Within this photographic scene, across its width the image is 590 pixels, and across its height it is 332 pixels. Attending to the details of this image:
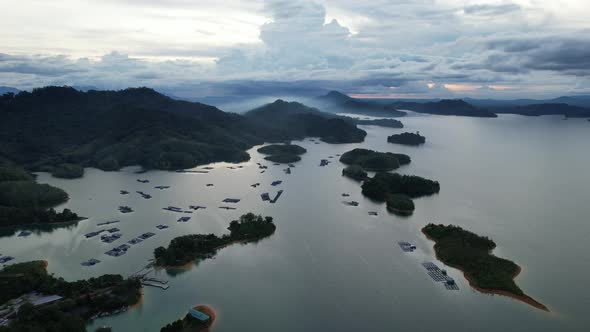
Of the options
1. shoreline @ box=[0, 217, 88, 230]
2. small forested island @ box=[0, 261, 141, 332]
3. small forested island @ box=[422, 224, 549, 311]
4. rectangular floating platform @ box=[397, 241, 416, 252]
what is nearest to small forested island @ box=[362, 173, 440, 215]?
small forested island @ box=[422, 224, 549, 311]

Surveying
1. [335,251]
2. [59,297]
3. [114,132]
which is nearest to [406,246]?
[335,251]

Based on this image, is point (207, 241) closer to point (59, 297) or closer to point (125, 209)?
point (59, 297)

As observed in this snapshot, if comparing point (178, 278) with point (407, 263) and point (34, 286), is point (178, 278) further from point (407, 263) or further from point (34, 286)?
point (407, 263)

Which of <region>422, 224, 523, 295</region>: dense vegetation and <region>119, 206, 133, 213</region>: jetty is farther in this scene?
<region>119, 206, 133, 213</region>: jetty

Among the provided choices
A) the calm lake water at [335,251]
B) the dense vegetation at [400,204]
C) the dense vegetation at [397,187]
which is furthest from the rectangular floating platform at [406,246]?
the dense vegetation at [397,187]

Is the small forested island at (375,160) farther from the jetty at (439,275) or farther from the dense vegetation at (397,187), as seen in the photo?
the jetty at (439,275)

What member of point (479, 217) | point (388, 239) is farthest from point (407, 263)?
point (479, 217)

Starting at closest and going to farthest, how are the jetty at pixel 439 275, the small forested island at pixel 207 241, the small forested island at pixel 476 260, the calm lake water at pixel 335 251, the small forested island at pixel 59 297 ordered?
the small forested island at pixel 59 297 < the calm lake water at pixel 335 251 < the small forested island at pixel 476 260 < the jetty at pixel 439 275 < the small forested island at pixel 207 241

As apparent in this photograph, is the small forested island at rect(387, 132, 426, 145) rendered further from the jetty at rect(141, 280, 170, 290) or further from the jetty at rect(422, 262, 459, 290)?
the jetty at rect(141, 280, 170, 290)
